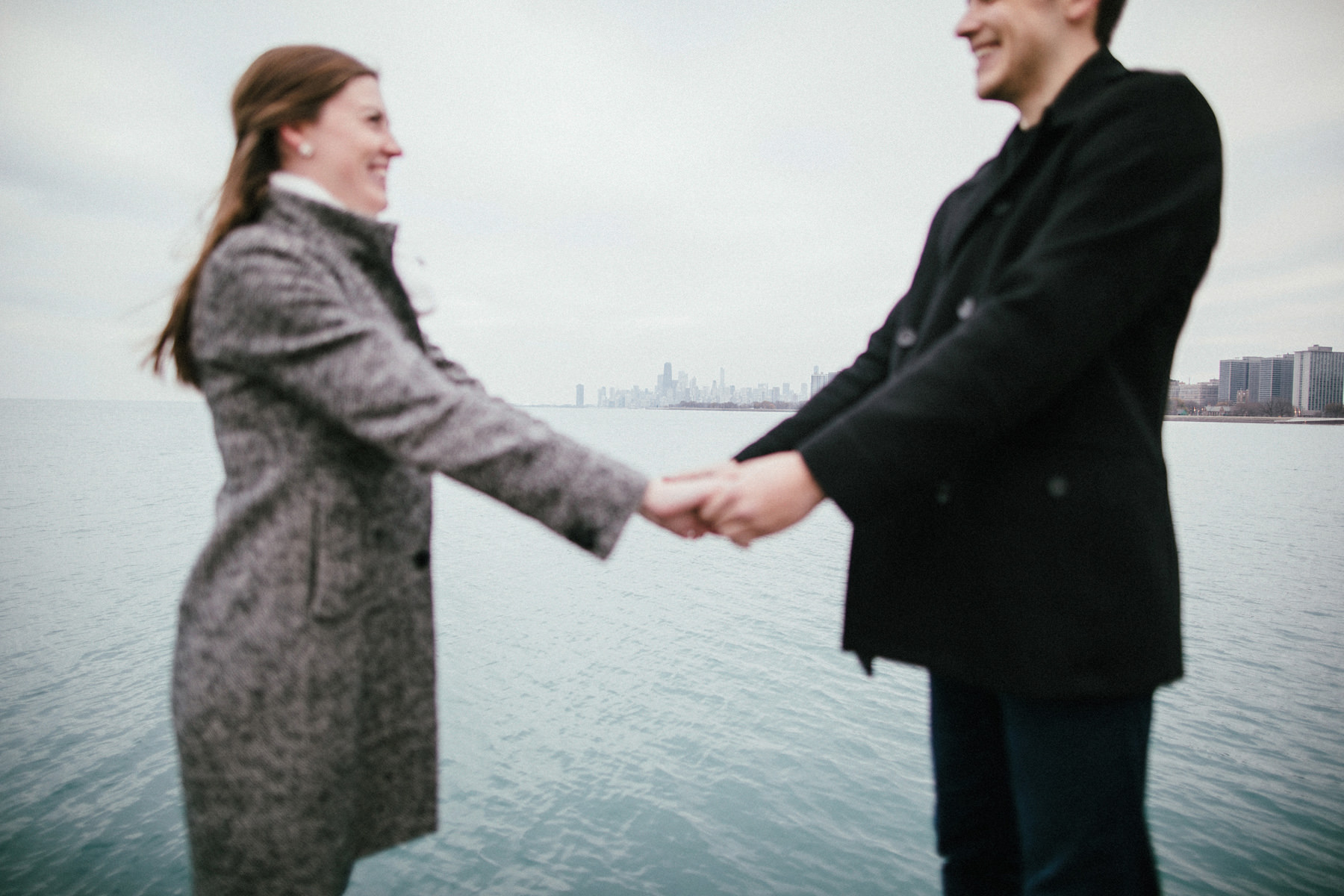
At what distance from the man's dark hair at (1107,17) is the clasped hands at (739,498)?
3.35ft

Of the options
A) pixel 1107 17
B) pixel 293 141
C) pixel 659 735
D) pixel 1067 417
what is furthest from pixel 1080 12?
pixel 659 735

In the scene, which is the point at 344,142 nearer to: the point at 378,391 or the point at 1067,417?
the point at 378,391

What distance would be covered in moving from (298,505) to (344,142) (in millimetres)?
803

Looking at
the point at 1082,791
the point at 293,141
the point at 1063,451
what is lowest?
the point at 1082,791

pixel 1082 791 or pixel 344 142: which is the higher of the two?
pixel 344 142

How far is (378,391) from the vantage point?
1315mm

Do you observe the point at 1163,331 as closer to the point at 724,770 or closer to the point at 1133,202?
the point at 1133,202

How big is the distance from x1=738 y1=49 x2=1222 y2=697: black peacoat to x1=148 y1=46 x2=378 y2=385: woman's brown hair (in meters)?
1.26

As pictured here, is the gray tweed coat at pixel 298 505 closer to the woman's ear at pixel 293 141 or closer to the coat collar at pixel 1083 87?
the woman's ear at pixel 293 141

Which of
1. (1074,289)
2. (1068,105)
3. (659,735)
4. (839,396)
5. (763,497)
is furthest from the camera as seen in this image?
(659,735)

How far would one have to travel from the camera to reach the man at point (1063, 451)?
116cm

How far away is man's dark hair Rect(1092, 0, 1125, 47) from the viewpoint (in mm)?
1357

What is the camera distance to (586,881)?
3865 mm

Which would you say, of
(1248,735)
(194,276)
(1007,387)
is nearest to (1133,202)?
(1007,387)
